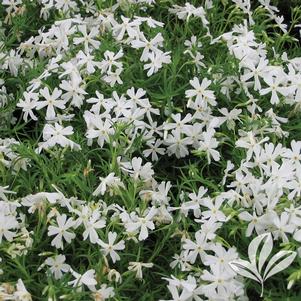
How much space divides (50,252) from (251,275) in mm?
662

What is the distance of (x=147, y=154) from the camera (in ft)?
8.79

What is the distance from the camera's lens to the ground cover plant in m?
2.20

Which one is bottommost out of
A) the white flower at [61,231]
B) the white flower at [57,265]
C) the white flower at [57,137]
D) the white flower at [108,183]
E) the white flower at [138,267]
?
the white flower at [138,267]

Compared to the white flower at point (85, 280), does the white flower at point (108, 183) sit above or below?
above

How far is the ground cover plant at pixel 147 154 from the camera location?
7.22 feet

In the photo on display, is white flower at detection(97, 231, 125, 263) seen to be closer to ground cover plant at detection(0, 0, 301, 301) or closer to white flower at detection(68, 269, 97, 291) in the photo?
ground cover plant at detection(0, 0, 301, 301)

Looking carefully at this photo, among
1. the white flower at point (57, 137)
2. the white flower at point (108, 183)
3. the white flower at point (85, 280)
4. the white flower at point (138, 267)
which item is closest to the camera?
the white flower at point (85, 280)

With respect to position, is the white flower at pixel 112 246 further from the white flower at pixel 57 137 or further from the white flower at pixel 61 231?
the white flower at pixel 57 137

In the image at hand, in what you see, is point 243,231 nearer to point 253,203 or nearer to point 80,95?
point 253,203

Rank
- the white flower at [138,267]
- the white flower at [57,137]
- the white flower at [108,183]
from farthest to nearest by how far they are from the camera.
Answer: the white flower at [57,137], the white flower at [108,183], the white flower at [138,267]

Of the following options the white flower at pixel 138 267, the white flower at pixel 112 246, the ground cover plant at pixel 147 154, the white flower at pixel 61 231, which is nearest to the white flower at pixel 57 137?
the ground cover plant at pixel 147 154

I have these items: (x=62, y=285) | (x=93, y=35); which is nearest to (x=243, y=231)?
(x=62, y=285)

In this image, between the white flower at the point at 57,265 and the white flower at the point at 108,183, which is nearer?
the white flower at the point at 57,265

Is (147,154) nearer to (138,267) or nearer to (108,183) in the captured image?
(108,183)
